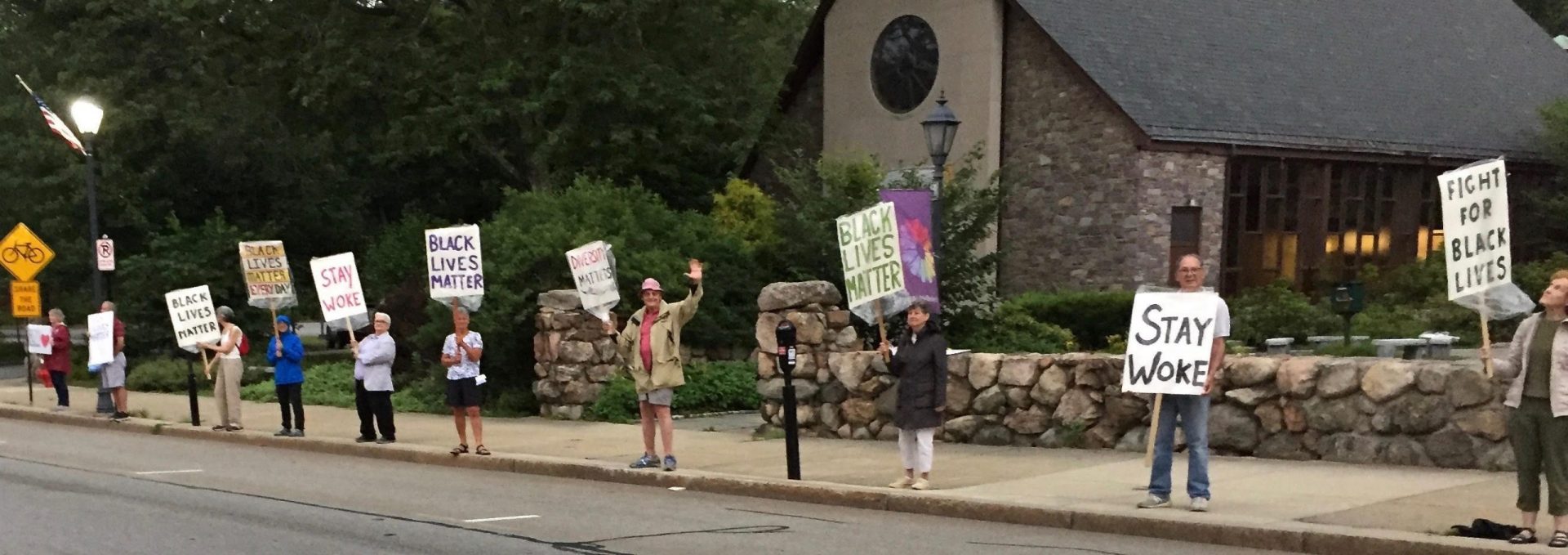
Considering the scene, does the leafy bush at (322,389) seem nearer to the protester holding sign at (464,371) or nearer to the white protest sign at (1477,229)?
the protester holding sign at (464,371)

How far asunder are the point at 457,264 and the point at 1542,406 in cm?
1127

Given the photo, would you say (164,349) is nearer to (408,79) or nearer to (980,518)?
(408,79)

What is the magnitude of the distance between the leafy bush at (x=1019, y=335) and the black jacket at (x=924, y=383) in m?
8.82

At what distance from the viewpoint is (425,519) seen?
11.4m

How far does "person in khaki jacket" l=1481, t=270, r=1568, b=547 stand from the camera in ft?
28.2

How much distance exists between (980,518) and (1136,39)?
19.0 m

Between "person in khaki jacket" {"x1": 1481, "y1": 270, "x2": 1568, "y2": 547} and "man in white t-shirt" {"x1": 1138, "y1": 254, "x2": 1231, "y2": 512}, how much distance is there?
6.28ft

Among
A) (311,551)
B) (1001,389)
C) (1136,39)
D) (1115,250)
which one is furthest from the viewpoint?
(1136,39)

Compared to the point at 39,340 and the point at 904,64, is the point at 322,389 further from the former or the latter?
the point at 904,64

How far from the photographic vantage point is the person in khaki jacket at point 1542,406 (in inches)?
339

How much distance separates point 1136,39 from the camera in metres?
28.4

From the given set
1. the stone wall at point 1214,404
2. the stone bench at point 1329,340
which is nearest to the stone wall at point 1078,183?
the stone bench at point 1329,340

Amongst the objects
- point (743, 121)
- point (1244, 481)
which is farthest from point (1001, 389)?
point (743, 121)

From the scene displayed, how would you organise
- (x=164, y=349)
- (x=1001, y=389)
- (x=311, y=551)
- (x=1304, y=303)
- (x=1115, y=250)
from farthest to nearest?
1. (x=164, y=349)
2. (x=1115, y=250)
3. (x=1304, y=303)
4. (x=1001, y=389)
5. (x=311, y=551)
